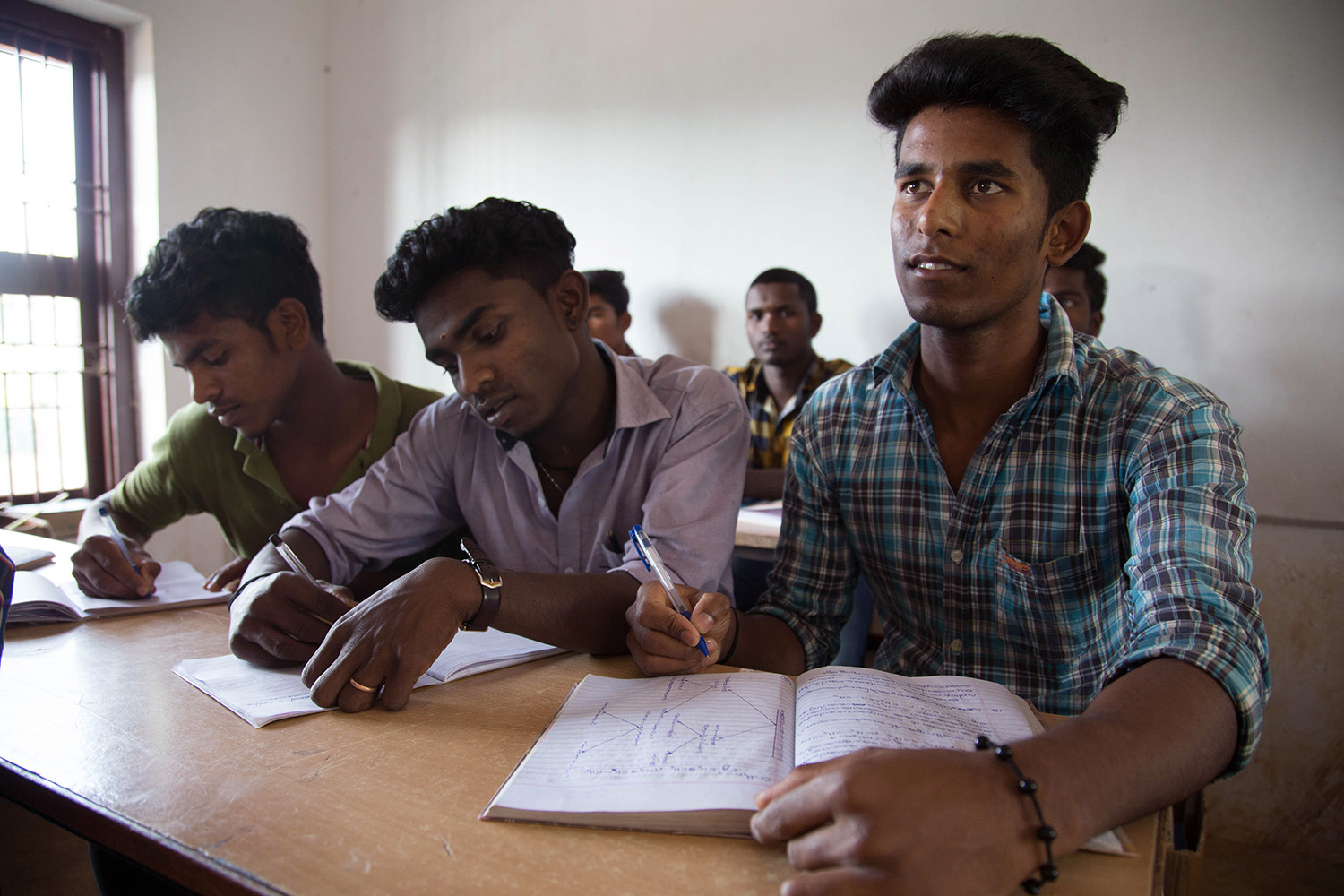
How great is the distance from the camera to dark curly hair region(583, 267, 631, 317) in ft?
11.9

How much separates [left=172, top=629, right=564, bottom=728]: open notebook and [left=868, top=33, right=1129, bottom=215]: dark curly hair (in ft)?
3.16

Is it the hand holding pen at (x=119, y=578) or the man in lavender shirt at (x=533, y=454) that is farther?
the hand holding pen at (x=119, y=578)

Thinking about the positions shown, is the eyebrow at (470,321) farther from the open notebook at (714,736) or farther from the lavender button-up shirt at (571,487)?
the open notebook at (714,736)

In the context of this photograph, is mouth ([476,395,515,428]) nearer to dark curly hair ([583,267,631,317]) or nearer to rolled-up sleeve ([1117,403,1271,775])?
rolled-up sleeve ([1117,403,1271,775])

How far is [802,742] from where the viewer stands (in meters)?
0.76

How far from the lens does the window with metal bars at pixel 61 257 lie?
132 inches

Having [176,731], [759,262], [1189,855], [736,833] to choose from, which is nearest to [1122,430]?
[1189,855]

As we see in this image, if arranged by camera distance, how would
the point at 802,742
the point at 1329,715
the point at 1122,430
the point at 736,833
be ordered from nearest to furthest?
the point at 736,833
the point at 802,742
the point at 1122,430
the point at 1329,715

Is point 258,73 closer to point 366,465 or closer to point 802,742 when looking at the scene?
point 366,465

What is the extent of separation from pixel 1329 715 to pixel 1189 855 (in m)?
2.35

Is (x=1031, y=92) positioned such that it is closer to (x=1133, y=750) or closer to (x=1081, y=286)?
(x=1133, y=750)

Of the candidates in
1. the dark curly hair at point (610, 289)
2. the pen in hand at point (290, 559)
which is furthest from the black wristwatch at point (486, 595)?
the dark curly hair at point (610, 289)

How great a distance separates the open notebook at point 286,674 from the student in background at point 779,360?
2152 mm

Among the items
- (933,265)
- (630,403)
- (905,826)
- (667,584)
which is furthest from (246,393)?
Result: (905,826)
